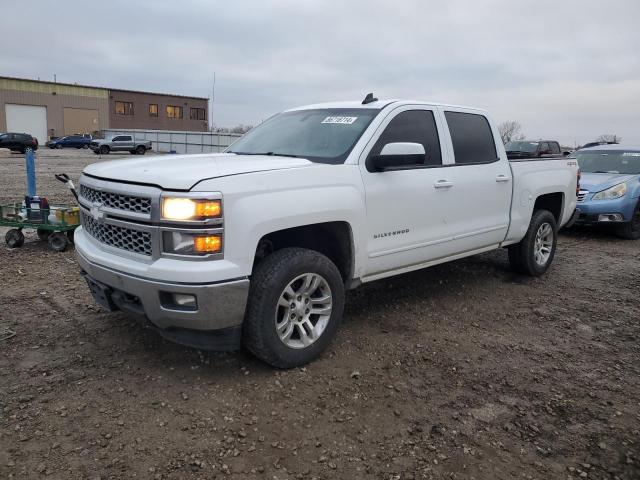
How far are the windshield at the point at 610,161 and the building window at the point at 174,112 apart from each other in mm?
63948

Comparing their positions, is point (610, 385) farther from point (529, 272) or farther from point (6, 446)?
point (6, 446)

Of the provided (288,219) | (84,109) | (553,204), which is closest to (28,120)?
(84,109)

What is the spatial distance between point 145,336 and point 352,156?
7.09 ft

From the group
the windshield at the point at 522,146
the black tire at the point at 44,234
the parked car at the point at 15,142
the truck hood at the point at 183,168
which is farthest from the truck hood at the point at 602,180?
the parked car at the point at 15,142

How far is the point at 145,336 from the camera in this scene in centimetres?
420

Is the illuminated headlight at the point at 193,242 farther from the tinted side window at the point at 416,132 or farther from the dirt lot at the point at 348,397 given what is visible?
the tinted side window at the point at 416,132

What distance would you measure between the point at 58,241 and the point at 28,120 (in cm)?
6084

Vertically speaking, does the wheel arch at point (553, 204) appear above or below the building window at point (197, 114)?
below

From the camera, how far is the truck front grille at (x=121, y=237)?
3271 mm

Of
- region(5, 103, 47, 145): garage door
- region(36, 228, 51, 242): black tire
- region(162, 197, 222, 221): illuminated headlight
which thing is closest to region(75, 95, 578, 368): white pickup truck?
region(162, 197, 222, 221): illuminated headlight

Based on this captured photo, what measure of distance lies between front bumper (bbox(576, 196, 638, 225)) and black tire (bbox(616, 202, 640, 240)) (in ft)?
0.60

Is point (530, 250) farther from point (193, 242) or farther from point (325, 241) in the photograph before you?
point (193, 242)

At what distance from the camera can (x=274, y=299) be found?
3.43 meters

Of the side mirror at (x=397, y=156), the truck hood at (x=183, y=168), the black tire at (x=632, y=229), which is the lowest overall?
the black tire at (x=632, y=229)
